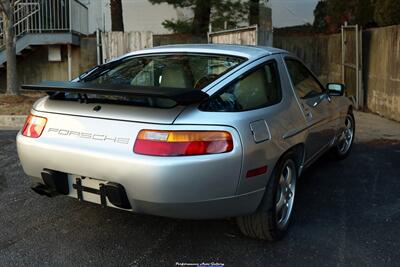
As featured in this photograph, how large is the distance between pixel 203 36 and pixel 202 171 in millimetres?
10282

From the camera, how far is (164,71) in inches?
163

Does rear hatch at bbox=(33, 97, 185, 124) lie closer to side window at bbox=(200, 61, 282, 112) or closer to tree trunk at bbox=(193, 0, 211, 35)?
side window at bbox=(200, 61, 282, 112)

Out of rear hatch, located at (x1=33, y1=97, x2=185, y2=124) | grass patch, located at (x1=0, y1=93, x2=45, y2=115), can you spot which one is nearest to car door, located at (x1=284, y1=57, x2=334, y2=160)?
rear hatch, located at (x1=33, y1=97, x2=185, y2=124)

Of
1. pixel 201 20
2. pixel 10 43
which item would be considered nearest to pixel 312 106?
pixel 10 43

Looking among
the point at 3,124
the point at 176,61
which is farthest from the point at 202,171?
the point at 3,124

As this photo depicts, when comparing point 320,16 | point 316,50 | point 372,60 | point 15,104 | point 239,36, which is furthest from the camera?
point 320,16

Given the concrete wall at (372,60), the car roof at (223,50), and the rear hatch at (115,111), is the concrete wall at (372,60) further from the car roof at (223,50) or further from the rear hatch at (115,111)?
the rear hatch at (115,111)

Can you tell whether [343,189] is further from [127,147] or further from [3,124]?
[3,124]

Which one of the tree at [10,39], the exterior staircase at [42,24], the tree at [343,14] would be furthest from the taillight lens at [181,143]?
the exterior staircase at [42,24]

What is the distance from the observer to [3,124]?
8695 mm

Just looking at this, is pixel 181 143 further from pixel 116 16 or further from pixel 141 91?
pixel 116 16

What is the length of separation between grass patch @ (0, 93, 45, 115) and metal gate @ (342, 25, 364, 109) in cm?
658

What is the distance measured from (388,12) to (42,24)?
8271mm

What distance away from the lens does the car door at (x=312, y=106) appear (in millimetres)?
4316
